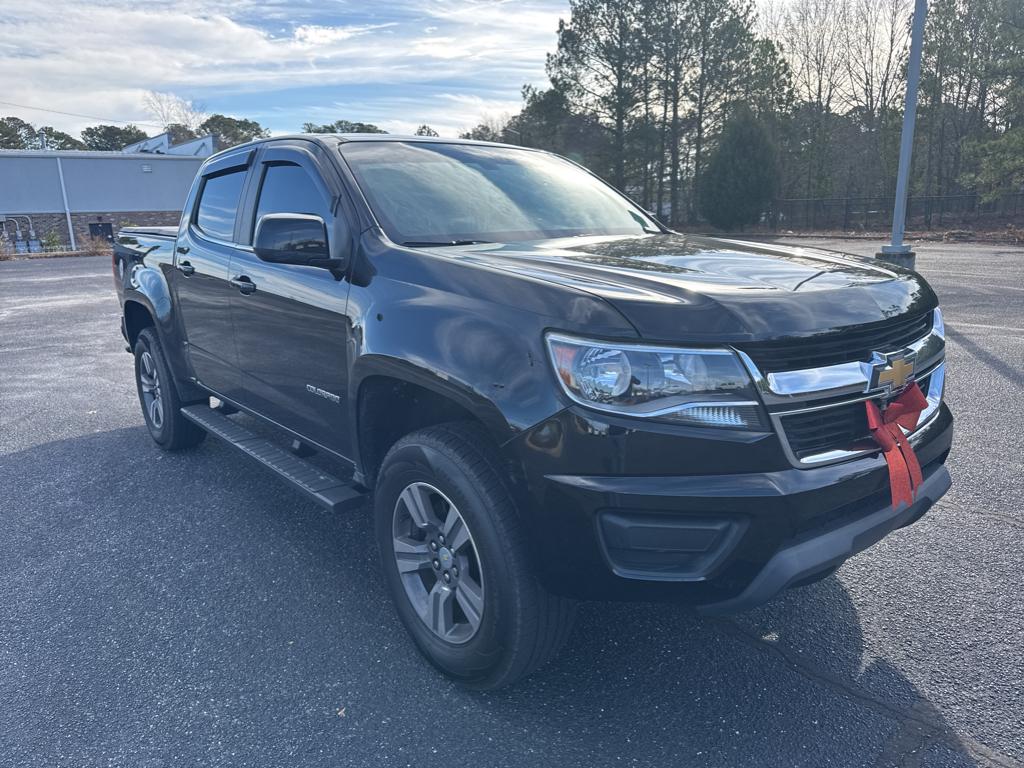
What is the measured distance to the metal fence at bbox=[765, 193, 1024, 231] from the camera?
33781 millimetres

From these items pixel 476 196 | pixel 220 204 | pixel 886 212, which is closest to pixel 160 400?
pixel 220 204

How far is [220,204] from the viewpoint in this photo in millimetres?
4469

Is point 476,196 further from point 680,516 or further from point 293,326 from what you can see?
point 680,516

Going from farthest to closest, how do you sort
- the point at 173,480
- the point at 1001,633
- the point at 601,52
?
1. the point at 601,52
2. the point at 173,480
3. the point at 1001,633

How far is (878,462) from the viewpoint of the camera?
2.33 meters

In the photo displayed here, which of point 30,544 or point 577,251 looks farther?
point 30,544

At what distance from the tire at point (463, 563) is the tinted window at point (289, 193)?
4.43 feet

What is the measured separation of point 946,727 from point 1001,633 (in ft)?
2.22

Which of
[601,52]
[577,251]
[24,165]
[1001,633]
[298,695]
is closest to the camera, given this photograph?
[298,695]

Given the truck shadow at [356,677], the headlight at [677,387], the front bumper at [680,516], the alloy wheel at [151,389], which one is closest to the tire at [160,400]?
the alloy wheel at [151,389]

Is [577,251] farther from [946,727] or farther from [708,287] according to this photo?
[946,727]

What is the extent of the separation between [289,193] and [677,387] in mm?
2417

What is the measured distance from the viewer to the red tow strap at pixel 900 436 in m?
2.34

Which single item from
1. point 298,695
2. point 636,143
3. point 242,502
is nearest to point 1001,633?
point 298,695
